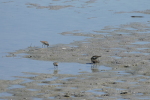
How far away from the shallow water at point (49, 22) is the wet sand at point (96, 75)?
653mm

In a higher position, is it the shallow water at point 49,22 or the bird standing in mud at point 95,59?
the bird standing in mud at point 95,59

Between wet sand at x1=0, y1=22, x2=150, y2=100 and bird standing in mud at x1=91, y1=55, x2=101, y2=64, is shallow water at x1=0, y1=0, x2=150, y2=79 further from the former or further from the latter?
wet sand at x1=0, y1=22, x2=150, y2=100

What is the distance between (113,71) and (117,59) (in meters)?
1.61

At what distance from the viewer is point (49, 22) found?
24.6 meters

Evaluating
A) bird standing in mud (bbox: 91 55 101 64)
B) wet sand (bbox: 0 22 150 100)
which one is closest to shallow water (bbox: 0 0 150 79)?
bird standing in mud (bbox: 91 55 101 64)

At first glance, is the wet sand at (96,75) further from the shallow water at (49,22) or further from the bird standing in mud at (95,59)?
the shallow water at (49,22)

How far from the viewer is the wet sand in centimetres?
1199

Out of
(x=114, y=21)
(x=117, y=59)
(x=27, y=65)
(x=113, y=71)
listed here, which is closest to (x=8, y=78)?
(x=27, y=65)

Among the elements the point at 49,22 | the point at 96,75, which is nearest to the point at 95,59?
the point at 96,75

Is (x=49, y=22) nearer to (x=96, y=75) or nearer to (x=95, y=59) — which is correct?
(x=95, y=59)

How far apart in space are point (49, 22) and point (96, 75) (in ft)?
35.6

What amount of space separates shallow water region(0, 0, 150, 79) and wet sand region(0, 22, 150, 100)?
653mm

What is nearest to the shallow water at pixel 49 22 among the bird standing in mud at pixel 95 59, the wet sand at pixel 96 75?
the bird standing in mud at pixel 95 59

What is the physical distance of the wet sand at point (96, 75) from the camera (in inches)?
472
